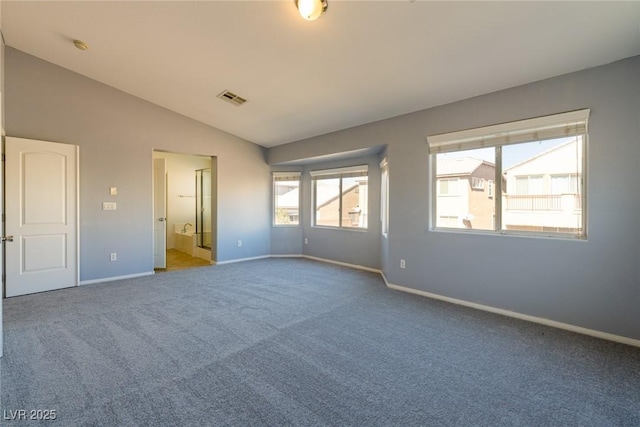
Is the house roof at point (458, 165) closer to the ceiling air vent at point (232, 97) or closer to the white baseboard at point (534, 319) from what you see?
the white baseboard at point (534, 319)

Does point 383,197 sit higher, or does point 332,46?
point 332,46

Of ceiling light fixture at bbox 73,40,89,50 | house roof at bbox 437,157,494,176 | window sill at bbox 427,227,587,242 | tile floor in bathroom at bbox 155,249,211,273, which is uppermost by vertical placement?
ceiling light fixture at bbox 73,40,89,50

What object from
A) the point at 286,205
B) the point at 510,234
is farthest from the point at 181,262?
the point at 510,234

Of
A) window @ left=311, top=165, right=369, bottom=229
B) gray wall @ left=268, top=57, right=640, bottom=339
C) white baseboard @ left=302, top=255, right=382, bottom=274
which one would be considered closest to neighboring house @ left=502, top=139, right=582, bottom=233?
gray wall @ left=268, top=57, right=640, bottom=339

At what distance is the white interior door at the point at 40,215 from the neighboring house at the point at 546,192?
19.1 feet

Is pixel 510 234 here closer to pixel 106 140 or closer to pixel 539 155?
pixel 539 155

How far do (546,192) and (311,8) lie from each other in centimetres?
296

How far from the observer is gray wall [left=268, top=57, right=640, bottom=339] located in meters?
2.60

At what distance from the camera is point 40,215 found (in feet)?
12.8

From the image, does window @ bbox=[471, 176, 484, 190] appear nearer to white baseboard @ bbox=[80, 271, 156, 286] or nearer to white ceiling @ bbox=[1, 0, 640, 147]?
white ceiling @ bbox=[1, 0, 640, 147]

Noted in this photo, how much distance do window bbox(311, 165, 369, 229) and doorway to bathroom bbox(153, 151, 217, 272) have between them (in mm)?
2203

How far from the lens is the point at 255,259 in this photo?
20.6ft

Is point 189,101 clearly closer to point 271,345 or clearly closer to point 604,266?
point 271,345

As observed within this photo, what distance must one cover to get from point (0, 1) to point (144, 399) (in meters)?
4.04
